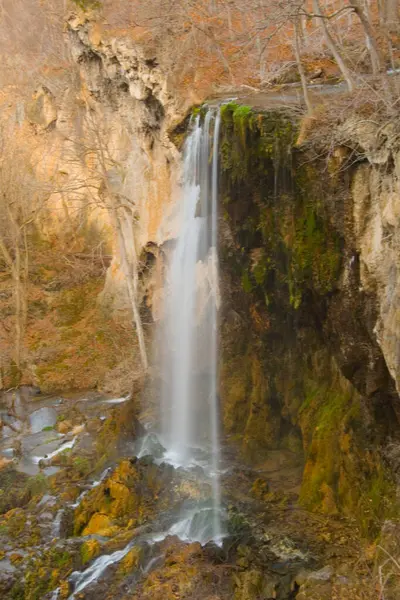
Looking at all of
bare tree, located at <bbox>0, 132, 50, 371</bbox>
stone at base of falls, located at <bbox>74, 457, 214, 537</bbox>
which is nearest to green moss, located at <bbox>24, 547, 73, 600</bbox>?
stone at base of falls, located at <bbox>74, 457, 214, 537</bbox>

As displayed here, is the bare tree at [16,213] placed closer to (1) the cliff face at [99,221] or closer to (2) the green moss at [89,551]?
(1) the cliff face at [99,221]

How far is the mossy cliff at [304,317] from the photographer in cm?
729

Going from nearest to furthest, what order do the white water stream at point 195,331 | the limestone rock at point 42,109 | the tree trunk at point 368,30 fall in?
the tree trunk at point 368,30
the white water stream at point 195,331
the limestone rock at point 42,109

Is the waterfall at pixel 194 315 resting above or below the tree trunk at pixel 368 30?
below

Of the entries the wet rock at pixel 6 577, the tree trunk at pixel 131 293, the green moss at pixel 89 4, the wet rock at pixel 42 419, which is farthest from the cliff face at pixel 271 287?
the wet rock at pixel 6 577

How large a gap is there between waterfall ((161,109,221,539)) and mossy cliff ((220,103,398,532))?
0.62 m

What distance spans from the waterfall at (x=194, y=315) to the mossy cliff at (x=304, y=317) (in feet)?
2.03

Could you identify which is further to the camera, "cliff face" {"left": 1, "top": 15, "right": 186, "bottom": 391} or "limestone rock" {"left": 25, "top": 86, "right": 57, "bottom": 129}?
"limestone rock" {"left": 25, "top": 86, "right": 57, "bottom": 129}

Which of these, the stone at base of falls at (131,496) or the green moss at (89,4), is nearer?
the stone at base of falls at (131,496)

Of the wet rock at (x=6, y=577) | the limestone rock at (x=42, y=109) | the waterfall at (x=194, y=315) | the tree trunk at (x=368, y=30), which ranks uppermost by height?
the limestone rock at (x=42, y=109)

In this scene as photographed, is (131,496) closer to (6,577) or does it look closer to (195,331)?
(6,577)

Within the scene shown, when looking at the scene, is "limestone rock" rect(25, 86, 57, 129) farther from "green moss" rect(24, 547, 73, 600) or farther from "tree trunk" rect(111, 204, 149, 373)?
"green moss" rect(24, 547, 73, 600)

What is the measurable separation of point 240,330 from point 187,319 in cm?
169

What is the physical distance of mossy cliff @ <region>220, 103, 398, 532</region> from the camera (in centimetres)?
729
